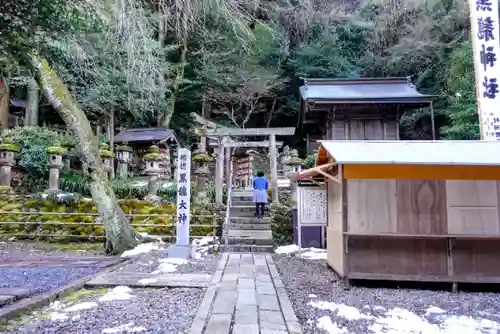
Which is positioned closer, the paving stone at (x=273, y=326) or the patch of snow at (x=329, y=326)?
the paving stone at (x=273, y=326)

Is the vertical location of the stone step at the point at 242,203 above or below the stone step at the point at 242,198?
below

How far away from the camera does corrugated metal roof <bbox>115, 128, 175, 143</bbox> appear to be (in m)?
17.6

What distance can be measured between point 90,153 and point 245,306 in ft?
18.7

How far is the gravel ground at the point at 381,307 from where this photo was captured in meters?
3.52

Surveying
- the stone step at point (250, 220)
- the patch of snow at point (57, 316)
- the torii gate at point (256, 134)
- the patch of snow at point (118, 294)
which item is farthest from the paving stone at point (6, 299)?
the torii gate at point (256, 134)

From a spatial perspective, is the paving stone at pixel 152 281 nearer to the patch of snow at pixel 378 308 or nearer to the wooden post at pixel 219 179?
the patch of snow at pixel 378 308

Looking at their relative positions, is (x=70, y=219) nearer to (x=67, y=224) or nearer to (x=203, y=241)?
(x=67, y=224)

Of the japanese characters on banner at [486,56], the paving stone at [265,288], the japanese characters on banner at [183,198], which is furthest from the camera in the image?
the japanese characters on banner at [486,56]

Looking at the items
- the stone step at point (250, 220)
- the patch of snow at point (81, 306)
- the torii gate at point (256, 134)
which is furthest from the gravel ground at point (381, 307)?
the torii gate at point (256, 134)

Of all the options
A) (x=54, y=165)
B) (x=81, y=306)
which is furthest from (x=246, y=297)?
(x=54, y=165)

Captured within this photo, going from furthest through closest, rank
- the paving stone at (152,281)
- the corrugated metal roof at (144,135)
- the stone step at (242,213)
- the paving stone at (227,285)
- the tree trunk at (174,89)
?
the tree trunk at (174,89) → the corrugated metal roof at (144,135) → the stone step at (242,213) → the paving stone at (152,281) → the paving stone at (227,285)

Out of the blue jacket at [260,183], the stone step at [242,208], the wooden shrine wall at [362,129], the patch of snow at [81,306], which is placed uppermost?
the wooden shrine wall at [362,129]

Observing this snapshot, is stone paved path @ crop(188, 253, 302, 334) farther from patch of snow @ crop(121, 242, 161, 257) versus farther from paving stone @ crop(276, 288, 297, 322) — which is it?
patch of snow @ crop(121, 242, 161, 257)

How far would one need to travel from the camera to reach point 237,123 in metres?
24.2
